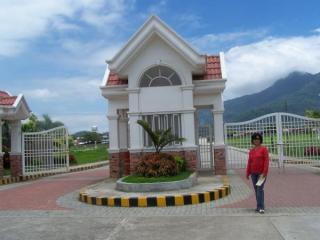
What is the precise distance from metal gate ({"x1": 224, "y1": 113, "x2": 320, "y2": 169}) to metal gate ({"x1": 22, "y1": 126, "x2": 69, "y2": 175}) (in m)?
7.37

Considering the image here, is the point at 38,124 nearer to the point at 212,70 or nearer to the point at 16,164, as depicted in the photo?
the point at 16,164

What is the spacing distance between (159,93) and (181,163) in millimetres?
2622

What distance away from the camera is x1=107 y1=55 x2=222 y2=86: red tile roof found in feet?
54.2

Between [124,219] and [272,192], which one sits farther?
[272,192]

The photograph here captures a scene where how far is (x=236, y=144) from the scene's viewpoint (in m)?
18.2

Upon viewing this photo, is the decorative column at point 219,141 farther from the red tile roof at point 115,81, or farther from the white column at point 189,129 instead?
the red tile roof at point 115,81

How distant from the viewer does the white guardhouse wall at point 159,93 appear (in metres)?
15.5

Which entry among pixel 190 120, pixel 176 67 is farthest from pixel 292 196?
pixel 176 67

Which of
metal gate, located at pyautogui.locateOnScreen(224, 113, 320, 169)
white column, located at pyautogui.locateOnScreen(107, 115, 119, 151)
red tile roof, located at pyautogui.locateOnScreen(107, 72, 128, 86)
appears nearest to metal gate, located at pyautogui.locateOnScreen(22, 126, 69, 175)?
white column, located at pyautogui.locateOnScreen(107, 115, 119, 151)

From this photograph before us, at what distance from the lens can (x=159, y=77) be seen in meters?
15.9

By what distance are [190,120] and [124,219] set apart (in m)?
7.04

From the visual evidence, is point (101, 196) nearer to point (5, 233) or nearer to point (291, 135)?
point (5, 233)

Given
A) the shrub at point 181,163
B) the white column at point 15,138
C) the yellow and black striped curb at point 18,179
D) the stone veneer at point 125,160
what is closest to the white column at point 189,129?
the stone veneer at point 125,160

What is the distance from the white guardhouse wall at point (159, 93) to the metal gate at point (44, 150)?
5712 millimetres
